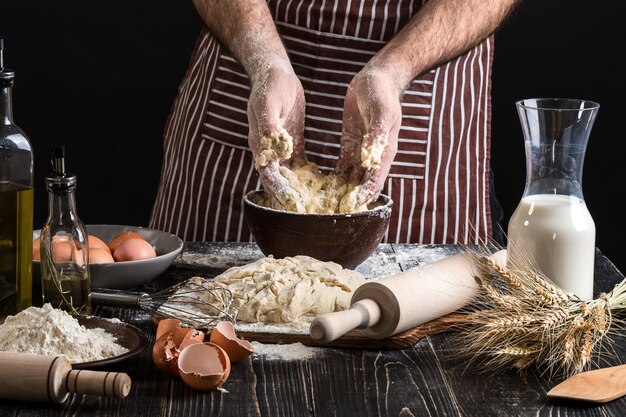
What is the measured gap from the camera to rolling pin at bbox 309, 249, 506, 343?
141 cm

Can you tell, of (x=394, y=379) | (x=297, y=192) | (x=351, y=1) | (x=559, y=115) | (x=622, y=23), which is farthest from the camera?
(x=622, y=23)

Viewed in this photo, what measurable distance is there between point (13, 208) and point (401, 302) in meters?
0.58

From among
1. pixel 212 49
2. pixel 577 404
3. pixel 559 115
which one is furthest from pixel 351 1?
pixel 577 404

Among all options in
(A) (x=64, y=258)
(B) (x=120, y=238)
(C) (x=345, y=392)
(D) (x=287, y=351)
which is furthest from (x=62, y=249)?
(C) (x=345, y=392)

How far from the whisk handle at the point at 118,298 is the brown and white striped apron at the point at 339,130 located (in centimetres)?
78

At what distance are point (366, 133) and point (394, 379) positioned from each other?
63cm

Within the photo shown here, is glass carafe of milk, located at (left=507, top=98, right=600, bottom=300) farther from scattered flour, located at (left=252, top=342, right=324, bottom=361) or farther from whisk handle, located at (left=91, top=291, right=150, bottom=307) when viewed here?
Result: whisk handle, located at (left=91, top=291, right=150, bottom=307)

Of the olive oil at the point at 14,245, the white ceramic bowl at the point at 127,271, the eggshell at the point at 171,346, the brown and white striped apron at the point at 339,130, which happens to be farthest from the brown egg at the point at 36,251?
the brown and white striped apron at the point at 339,130

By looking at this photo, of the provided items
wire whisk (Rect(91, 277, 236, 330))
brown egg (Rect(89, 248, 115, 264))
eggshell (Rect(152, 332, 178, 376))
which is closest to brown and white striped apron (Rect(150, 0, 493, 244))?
brown egg (Rect(89, 248, 115, 264))

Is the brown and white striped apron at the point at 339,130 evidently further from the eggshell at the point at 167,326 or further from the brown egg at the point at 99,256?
the eggshell at the point at 167,326

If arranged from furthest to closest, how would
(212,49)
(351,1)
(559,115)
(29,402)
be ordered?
(212,49)
(351,1)
(559,115)
(29,402)

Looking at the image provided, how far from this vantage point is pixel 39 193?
138 inches

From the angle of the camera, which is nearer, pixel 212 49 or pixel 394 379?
pixel 394 379

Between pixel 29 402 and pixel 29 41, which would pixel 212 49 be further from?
pixel 29 402
